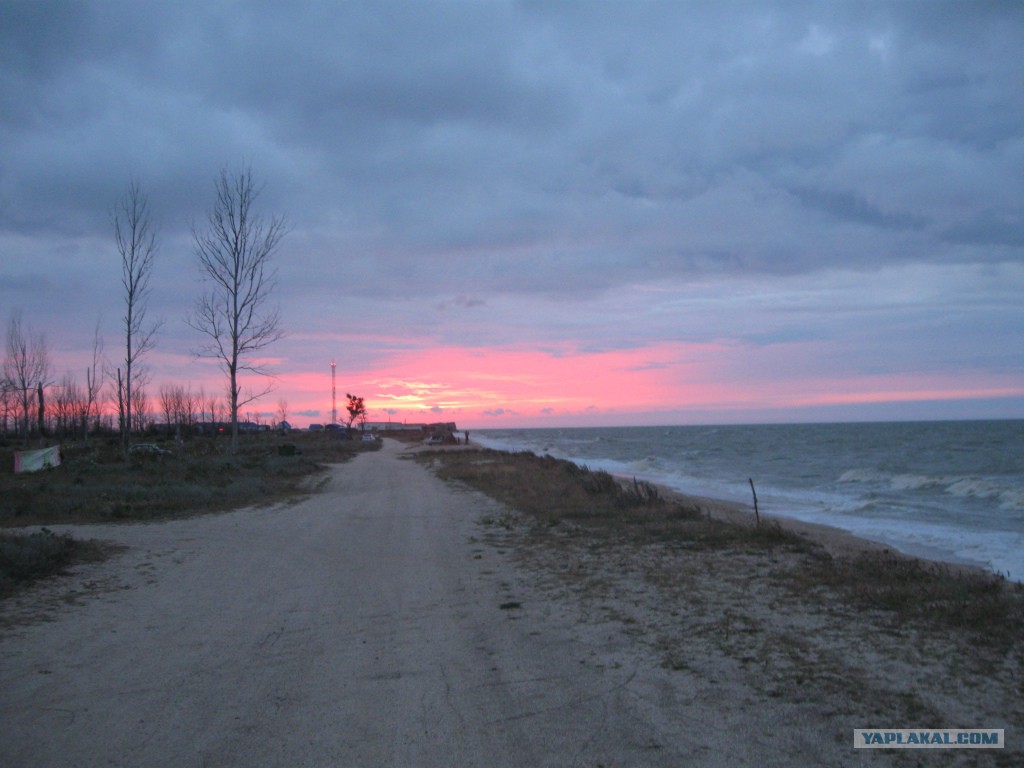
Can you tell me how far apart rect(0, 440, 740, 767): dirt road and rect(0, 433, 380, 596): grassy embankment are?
679mm

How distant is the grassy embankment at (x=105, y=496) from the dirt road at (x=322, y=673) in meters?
0.68

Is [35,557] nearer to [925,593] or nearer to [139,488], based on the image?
[139,488]

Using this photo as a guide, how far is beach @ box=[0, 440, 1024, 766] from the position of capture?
14.7 feet

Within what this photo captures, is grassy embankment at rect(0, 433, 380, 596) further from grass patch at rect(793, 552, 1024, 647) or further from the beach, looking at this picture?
grass patch at rect(793, 552, 1024, 647)

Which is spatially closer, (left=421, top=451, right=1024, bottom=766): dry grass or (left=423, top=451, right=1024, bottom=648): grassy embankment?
(left=421, top=451, right=1024, bottom=766): dry grass

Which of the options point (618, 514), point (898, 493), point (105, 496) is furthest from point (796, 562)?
point (898, 493)

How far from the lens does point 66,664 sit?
6.09m

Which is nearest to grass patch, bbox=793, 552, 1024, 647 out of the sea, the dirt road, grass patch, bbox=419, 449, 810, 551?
grass patch, bbox=419, 449, 810, 551

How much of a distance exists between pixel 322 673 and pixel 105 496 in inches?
560

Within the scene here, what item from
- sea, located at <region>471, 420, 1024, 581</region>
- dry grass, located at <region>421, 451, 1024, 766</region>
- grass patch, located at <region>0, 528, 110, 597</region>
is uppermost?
grass patch, located at <region>0, 528, 110, 597</region>

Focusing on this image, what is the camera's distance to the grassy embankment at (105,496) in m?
9.66

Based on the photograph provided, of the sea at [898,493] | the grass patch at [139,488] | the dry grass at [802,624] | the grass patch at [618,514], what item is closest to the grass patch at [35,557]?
the grass patch at [139,488]

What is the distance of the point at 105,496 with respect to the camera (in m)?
17.4

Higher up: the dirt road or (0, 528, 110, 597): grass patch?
(0, 528, 110, 597): grass patch
